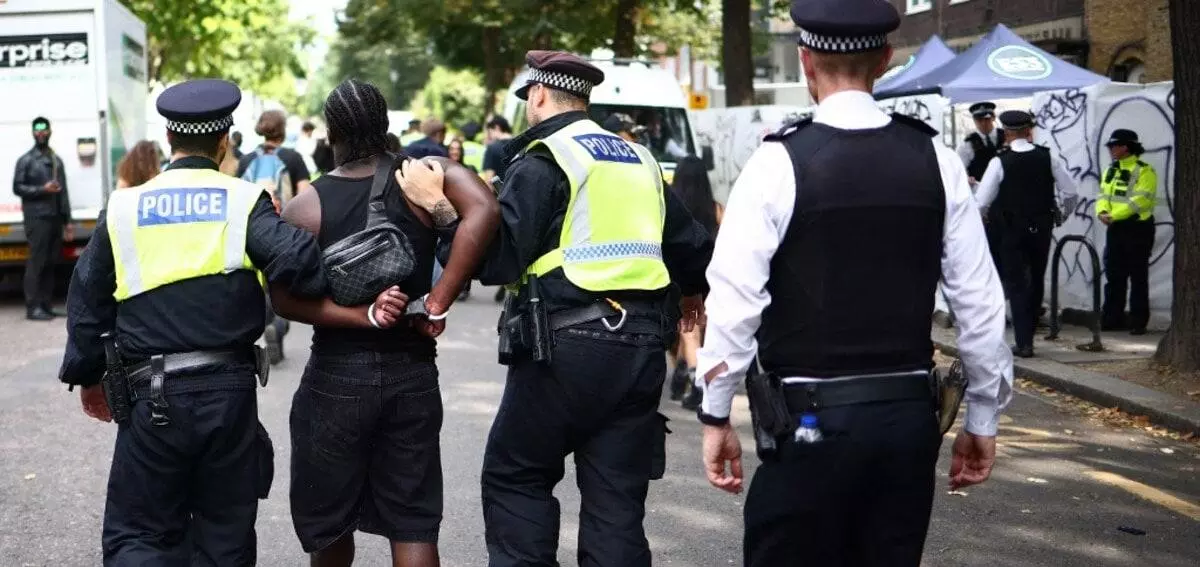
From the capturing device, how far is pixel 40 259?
1500cm

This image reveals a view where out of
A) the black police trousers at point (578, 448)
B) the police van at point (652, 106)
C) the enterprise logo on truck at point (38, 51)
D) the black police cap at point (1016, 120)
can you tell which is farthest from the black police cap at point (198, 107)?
the police van at point (652, 106)

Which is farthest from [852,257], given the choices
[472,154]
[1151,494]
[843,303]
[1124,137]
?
[472,154]

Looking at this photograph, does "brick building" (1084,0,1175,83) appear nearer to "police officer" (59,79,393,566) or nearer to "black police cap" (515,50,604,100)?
"black police cap" (515,50,604,100)

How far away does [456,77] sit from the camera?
69750 millimetres

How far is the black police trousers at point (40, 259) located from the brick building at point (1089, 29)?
33.8 ft

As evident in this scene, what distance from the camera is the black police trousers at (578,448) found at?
14.8 feet

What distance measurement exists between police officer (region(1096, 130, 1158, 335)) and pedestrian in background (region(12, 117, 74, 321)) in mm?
9769

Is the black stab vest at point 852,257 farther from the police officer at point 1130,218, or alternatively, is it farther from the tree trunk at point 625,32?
the tree trunk at point 625,32

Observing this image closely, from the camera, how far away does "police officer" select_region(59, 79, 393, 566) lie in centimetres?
435

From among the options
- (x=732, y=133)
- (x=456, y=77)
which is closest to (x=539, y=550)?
(x=732, y=133)

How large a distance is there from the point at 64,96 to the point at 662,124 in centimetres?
682

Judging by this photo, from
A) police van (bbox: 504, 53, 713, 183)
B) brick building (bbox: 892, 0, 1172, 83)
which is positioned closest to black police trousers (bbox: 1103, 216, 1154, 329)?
police van (bbox: 504, 53, 713, 183)

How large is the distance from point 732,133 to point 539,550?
2006cm

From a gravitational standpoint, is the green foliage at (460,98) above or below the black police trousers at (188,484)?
above
